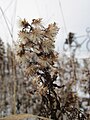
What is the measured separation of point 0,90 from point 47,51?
1395 millimetres

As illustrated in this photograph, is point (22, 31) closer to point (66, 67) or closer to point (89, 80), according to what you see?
point (89, 80)

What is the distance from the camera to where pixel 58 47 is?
2.86 meters

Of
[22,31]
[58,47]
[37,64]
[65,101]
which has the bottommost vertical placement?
[65,101]

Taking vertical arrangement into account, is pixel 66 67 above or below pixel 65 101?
above

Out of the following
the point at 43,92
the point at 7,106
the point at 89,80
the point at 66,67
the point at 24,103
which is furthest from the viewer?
the point at 66,67

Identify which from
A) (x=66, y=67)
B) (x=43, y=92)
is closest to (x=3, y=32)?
(x=66, y=67)

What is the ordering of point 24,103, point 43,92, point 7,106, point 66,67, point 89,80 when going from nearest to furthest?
point 43,92
point 89,80
point 7,106
point 24,103
point 66,67

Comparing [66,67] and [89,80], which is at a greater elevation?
[66,67]

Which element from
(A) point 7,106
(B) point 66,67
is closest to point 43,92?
(A) point 7,106

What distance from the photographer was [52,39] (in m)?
1.29

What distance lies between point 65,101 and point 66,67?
192cm

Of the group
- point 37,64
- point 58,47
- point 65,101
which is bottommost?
point 65,101

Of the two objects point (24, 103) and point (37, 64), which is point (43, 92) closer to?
point (37, 64)

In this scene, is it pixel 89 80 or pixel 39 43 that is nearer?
pixel 39 43
